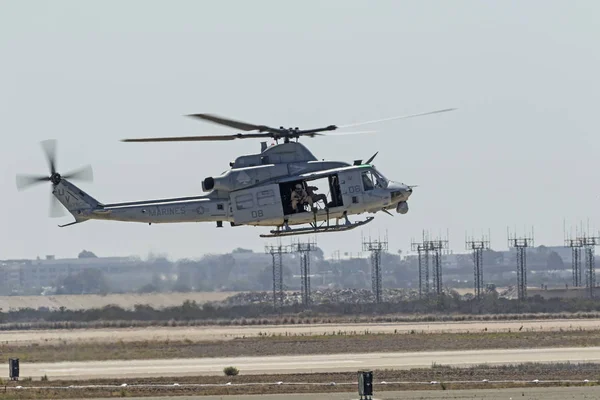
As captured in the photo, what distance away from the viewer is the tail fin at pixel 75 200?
4547cm

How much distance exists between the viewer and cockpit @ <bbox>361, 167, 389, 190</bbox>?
4469 cm

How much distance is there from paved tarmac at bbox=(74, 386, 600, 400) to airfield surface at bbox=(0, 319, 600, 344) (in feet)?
85.6

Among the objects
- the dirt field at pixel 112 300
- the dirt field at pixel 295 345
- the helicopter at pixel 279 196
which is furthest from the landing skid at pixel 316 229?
the dirt field at pixel 112 300

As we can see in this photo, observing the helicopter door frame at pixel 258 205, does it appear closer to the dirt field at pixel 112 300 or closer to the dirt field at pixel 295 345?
the dirt field at pixel 295 345

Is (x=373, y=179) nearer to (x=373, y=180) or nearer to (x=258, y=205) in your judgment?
(x=373, y=180)

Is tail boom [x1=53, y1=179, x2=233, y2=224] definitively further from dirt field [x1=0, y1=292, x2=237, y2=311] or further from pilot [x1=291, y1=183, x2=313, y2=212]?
dirt field [x1=0, y1=292, x2=237, y2=311]

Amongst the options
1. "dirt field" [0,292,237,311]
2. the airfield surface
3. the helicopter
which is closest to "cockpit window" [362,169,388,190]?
the helicopter

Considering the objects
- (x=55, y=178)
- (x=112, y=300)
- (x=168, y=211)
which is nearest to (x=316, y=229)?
(x=168, y=211)

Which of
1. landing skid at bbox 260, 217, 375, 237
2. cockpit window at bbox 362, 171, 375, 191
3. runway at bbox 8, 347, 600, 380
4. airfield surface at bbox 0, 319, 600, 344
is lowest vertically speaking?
runway at bbox 8, 347, 600, 380

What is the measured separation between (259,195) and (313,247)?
276ft

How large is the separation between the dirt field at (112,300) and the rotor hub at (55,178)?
153ft

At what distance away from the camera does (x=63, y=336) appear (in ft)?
246

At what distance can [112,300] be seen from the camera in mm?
109688

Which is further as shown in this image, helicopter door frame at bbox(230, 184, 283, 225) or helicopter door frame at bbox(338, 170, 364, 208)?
helicopter door frame at bbox(338, 170, 364, 208)
